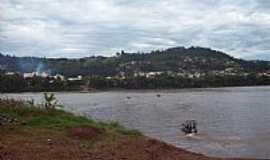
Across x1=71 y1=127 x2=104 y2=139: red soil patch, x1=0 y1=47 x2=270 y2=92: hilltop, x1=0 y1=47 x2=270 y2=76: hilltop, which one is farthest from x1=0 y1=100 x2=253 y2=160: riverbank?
x1=0 y1=47 x2=270 y2=76: hilltop

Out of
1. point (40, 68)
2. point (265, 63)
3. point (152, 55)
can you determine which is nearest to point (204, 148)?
point (40, 68)

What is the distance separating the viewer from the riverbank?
1099cm

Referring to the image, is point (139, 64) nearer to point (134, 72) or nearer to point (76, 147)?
point (134, 72)

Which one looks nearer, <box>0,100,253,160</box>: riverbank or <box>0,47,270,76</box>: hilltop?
<box>0,100,253,160</box>: riverbank

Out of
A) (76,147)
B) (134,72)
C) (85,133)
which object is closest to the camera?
(76,147)

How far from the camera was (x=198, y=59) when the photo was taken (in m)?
181

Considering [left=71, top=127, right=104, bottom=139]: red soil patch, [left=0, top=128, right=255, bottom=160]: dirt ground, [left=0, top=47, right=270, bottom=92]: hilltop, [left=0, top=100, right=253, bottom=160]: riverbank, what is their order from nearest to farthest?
[left=0, top=128, right=255, bottom=160]: dirt ground < [left=0, top=100, right=253, bottom=160]: riverbank < [left=71, top=127, right=104, bottom=139]: red soil patch < [left=0, top=47, right=270, bottom=92]: hilltop

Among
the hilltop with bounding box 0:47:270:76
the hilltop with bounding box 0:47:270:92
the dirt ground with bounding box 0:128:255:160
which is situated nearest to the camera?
the dirt ground with bounding box 0:128:255:160

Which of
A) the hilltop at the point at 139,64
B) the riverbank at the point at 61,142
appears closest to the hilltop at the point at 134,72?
the hilltop at the point at 139,64

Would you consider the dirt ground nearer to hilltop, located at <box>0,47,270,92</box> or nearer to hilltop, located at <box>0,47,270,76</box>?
hilltop, located at <box>0,47,270,92</box>

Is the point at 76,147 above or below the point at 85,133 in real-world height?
below

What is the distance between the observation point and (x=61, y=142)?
42.1 ft

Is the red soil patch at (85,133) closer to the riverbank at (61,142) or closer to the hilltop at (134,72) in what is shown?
the riverbank at (61,142)

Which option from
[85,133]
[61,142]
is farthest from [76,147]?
[85,133]
